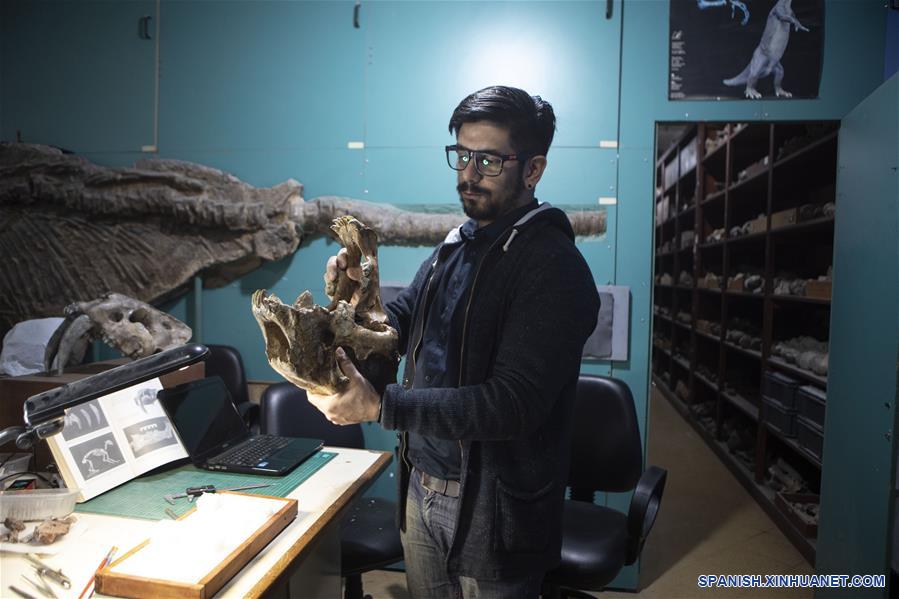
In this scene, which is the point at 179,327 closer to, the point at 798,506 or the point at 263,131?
the point at 263,131

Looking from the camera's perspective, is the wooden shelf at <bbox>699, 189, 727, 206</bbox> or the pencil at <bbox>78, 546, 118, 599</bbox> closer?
the pencil at <bbox>78, 546, 118, 599</bbox>

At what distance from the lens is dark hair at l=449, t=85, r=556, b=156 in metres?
1.17

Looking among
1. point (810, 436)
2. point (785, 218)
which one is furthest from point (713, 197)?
point (810, 436)

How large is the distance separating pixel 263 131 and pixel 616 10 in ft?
5.80

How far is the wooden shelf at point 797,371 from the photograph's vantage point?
2.90 meters

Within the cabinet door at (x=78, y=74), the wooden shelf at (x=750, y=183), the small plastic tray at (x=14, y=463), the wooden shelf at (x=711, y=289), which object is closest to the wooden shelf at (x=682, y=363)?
the wooden shelf at (x=711, y=289)

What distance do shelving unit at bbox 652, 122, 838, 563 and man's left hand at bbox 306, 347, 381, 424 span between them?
8.16 ft

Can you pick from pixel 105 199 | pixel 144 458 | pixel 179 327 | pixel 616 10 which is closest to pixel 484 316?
pixel 144 458

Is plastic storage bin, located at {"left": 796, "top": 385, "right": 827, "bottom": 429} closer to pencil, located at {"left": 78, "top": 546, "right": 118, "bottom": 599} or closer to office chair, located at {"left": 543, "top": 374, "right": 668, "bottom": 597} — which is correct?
office chair, located at {"left": 543, "top": 374, "right": 668, "bottom": 597}

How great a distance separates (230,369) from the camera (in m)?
2.72

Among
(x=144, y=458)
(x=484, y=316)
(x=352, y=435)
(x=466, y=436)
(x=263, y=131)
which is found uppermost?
(x=263, y=131)

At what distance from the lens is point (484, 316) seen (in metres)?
1.12

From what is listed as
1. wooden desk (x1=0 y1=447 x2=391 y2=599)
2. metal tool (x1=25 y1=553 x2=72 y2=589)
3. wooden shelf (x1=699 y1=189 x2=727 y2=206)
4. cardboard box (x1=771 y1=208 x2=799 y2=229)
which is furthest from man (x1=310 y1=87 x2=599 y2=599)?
A: wooden shelf (x1=699 y1=189 x2=727 y2=206)

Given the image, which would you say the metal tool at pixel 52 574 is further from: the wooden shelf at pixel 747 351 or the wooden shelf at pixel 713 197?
the wooden shelf at pixel 713 197
